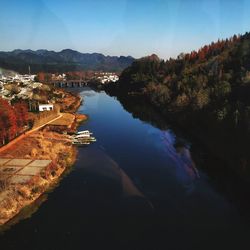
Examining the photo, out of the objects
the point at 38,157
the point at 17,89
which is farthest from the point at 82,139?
the point at 17,89

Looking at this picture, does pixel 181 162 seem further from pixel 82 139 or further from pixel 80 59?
pixel 80 59

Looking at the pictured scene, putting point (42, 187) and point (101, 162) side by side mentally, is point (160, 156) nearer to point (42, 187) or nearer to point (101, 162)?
point (101, 162)

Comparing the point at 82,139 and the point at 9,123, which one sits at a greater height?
the point at 9,123

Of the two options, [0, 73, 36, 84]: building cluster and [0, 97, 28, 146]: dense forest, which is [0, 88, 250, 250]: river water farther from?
[0, 73, 36, 84]: building cluster

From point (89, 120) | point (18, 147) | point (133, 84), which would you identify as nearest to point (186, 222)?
point (18, 147)

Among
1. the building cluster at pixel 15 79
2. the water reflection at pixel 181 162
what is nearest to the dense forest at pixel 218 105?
the water reflection at pixel 181 162
